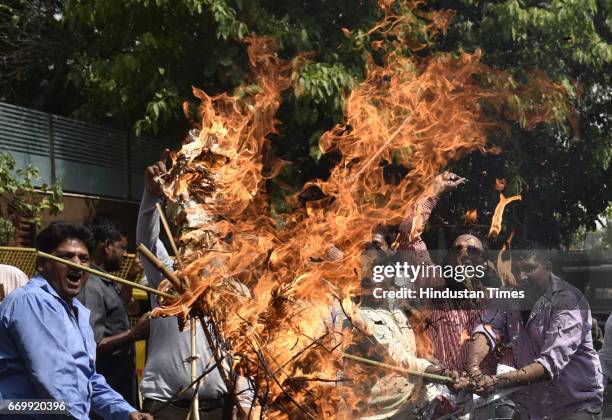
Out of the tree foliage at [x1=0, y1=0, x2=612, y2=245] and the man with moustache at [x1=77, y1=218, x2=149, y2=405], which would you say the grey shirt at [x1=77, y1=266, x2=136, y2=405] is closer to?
the man with moustache at [x1=77, y1=218, x2=149, y2=405]

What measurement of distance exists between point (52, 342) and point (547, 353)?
3024 mm

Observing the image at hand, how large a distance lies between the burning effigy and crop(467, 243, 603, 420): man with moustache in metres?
0.46

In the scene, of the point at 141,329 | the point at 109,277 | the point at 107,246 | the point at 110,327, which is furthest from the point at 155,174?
the point at 107,246

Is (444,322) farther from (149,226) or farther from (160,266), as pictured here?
(160,266)

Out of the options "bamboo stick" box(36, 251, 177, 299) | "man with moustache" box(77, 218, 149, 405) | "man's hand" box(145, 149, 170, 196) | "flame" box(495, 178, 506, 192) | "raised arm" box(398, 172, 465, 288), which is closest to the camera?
"bamboo stick" box(36, 251, 177, 299)

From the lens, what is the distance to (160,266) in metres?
3.93

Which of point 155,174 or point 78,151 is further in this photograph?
point 78,151

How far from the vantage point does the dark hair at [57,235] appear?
4324mm

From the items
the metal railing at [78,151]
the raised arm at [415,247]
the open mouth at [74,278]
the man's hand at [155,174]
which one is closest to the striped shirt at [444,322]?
the raised arm at [415,247]

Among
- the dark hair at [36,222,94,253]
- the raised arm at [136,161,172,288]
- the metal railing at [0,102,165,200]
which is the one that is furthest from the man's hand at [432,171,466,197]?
the metal railing at [0,102,165,200]

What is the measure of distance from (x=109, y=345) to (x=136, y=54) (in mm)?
4735

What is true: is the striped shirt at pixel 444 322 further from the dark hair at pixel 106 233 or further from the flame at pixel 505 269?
the dark hair at pixel 106 233

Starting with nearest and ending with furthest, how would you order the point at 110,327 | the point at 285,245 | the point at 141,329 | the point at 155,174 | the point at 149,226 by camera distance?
the point at 285,245 → the point at 155,174 → the point at 149,226 → the point at 141,329 → the point at 110,327

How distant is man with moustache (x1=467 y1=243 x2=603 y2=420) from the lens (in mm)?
5852
